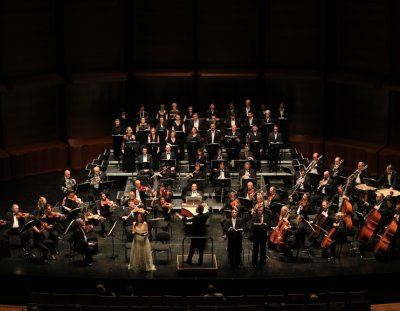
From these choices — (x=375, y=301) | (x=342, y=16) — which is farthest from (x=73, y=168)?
(x=375, y=301)

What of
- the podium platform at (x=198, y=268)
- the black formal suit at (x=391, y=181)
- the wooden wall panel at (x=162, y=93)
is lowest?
the podium platform at (x=198, y=268)

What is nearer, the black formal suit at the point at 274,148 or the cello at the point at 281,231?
the cello at the point at 281,231

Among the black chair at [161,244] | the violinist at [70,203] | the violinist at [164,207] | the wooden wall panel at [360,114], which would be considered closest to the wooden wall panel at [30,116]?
the violinist at [70,203]

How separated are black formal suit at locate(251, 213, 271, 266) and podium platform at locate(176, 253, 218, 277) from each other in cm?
82

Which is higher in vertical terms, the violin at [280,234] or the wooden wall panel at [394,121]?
the wooden wall panel at [394,121]

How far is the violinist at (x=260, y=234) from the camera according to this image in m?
17.5

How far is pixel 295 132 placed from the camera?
2575 centimetres

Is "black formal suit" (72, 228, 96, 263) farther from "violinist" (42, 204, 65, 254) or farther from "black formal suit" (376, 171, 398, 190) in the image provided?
"black formal suit" (376, 171, 398, 190)

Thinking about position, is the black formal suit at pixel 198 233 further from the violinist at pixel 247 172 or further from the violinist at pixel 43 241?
the violinist at pixel 247 172

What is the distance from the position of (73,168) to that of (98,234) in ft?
18.5

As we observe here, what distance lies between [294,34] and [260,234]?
373 inches

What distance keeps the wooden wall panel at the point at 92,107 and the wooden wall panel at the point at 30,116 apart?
413 millimetres

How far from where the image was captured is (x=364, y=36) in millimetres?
24391

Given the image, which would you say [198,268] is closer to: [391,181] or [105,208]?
[105,208]
